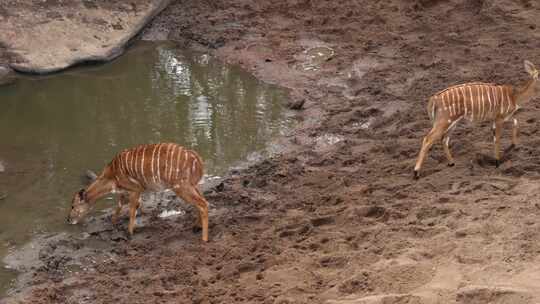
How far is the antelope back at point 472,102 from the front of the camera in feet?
23.9

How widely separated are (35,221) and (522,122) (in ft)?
14.6

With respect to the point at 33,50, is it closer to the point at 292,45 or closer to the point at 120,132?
the point at 120,132

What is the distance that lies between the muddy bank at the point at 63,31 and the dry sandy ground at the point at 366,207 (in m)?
1.52

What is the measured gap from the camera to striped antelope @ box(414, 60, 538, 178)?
7.29m

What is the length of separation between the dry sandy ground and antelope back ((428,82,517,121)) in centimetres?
40

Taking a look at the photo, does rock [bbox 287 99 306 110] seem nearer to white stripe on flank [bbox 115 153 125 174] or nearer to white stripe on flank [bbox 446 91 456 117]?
white stripe on flank [bbox 446 91 456 117]

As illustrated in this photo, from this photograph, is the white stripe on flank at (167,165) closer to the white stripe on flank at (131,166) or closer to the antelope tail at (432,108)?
the white stripe on flank at (131,166)

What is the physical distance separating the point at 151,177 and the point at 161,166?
132mm

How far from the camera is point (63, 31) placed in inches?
426

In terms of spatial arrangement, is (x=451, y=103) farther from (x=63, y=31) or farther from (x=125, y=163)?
(x=63, y=31)

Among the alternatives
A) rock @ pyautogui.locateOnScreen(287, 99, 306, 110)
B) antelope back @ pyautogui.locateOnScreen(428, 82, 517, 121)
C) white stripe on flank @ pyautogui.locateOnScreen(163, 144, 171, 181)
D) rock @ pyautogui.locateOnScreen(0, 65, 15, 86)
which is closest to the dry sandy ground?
rock @ pyautogui.locateOnScreen(287, 99, 306, 110)

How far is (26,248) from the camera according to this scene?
705 cm

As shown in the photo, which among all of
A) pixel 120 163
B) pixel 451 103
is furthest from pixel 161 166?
pixel 451 103

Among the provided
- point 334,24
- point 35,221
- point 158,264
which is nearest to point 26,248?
point 35,221
